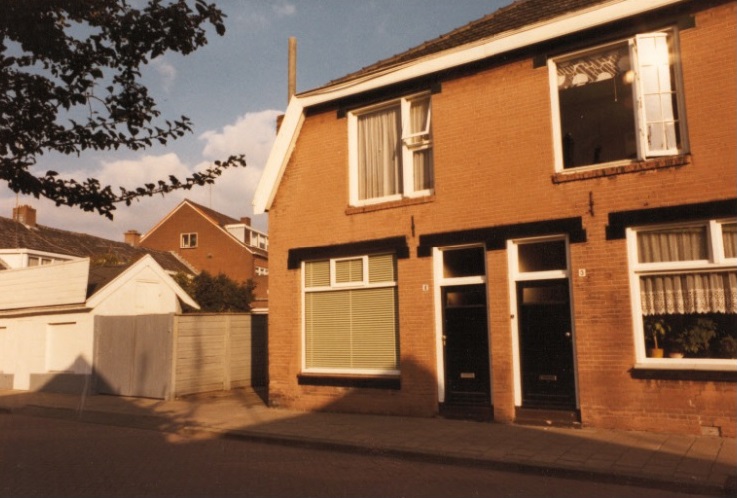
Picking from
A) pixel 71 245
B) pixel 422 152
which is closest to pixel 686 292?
pixel 422 152

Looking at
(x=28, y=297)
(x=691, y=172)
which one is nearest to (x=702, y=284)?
(x=691, y=172)

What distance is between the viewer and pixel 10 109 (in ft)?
17.3

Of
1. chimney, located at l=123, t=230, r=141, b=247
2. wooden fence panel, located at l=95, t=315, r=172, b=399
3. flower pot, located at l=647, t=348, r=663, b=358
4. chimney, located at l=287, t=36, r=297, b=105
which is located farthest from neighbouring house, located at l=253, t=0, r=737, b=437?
chimney, located at l=123, t=230, r=141, b=247

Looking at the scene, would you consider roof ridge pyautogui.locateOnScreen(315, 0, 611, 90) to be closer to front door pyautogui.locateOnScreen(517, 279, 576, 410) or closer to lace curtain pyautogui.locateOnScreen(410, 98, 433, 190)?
lace curtain pyautogui.locateOnScreen(410, 98, 433, 190)

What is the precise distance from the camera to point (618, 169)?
9180 millimetres

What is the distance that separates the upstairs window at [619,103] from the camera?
9.09 m

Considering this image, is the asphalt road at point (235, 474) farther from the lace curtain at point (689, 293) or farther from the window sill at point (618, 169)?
the window sill at point (618, 169)

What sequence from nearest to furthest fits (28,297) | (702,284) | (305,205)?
(702,284), (305,205), (28,297)

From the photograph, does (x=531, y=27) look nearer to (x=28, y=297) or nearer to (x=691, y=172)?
(x=691, y=172)

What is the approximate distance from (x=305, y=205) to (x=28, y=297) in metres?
11.2

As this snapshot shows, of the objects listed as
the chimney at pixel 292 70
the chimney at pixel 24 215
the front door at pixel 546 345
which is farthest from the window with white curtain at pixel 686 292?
the chimney at pixel 24 215

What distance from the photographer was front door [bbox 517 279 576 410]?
30.8ft

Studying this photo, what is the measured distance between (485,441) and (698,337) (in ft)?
11.3

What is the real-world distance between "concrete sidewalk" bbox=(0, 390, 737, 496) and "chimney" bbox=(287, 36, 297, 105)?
24.6 feet
